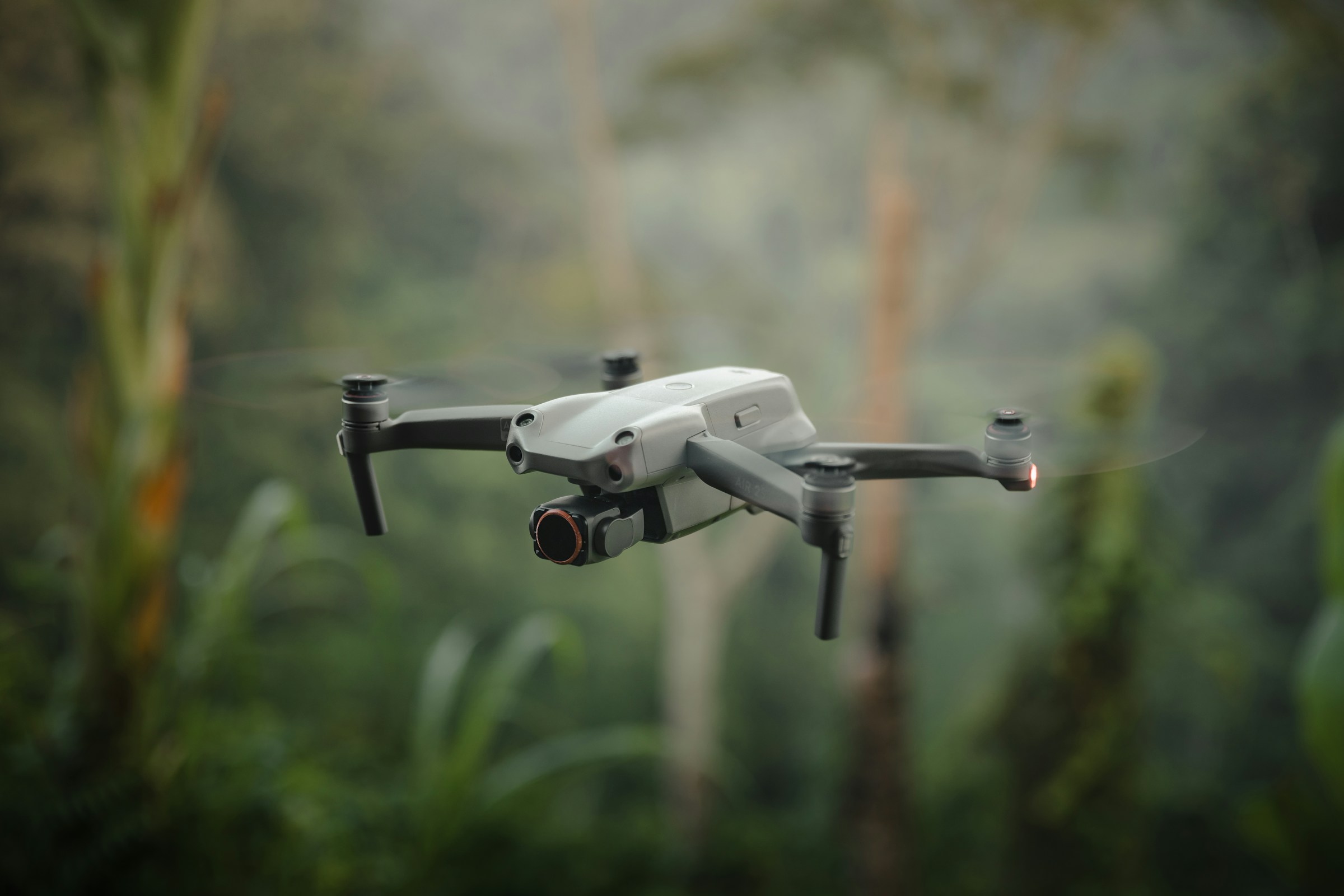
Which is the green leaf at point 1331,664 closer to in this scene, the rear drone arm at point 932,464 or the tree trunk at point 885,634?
the tree trunk at point 885,634

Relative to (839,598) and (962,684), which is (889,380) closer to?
(962,684)

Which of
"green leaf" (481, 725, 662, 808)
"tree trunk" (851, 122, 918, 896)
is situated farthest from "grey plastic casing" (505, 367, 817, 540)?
"tree trunk" (851, 122, 918, 896)

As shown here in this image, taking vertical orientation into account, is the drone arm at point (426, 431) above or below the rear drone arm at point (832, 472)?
above

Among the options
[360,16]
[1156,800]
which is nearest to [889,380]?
[1156,800]

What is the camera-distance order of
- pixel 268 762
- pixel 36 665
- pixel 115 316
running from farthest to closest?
pixel 36 665 < pixel 268 762 < pixel 115 316

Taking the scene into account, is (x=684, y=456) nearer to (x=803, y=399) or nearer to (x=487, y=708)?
(x=487, y=708)

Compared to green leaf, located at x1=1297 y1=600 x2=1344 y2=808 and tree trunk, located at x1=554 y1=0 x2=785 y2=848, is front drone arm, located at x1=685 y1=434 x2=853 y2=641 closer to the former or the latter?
green leaf, located at x1=1297 y1=600 x2=1344 y2=808

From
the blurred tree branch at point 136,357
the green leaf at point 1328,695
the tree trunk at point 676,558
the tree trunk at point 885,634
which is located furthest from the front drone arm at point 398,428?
the tree trunk at point 676,558
